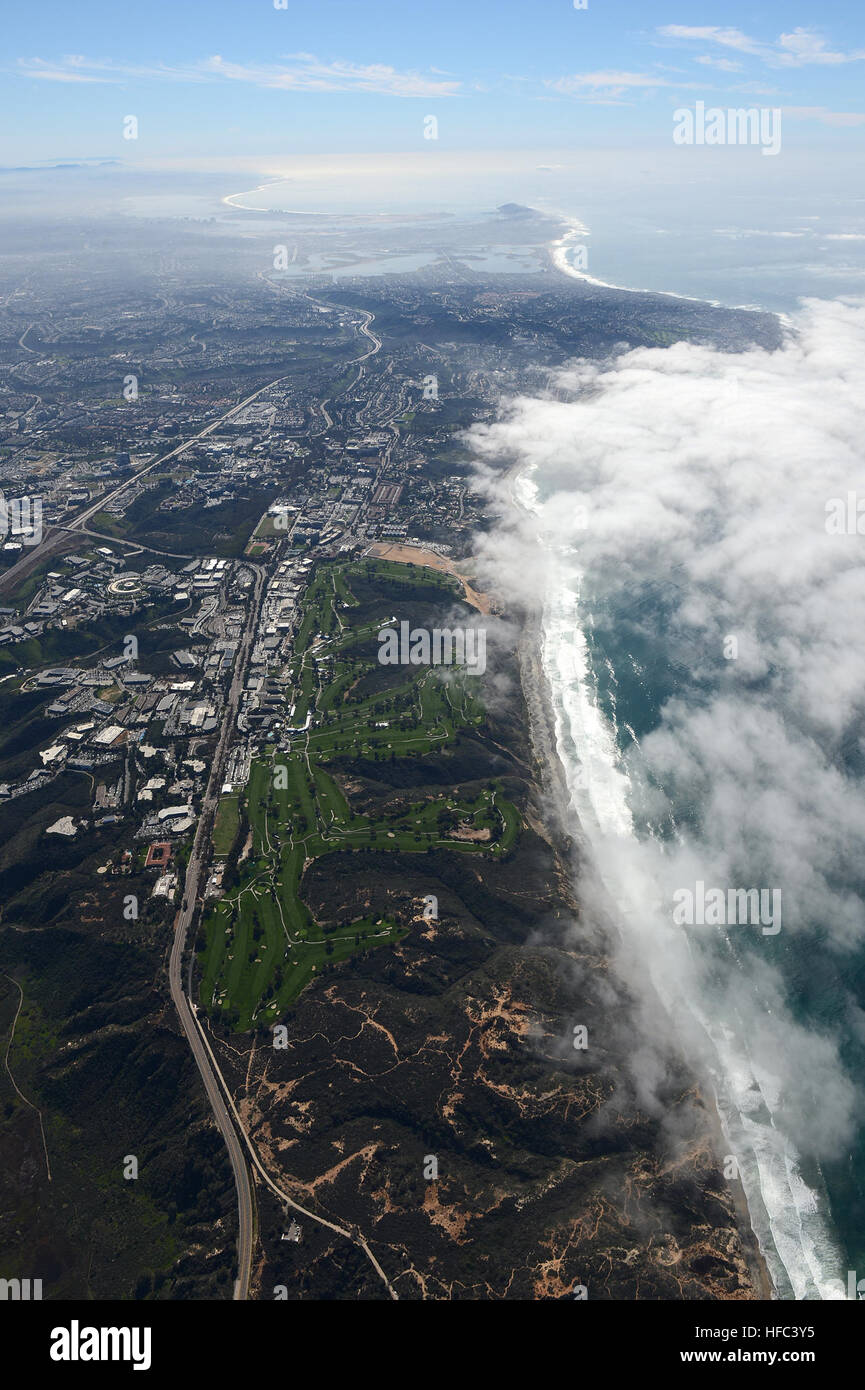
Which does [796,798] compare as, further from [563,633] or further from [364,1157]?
[364,1157]

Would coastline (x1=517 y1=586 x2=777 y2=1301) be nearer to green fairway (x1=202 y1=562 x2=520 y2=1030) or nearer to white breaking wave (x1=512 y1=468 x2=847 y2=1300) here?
white breaking wave (x1=512 y1=468 x2=847 y2=1300)

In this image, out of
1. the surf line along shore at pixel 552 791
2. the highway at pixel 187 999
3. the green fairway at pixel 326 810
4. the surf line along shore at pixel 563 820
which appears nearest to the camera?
the highway at pixel 187 999

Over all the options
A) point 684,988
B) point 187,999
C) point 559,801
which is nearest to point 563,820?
point 559,801

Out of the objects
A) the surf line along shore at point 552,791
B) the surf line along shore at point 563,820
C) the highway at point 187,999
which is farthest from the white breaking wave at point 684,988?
the highway at point 187,999

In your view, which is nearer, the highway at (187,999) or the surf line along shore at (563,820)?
the highway at (187,999)

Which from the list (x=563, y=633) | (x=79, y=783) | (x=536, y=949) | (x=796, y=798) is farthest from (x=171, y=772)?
(x=796, y=798)

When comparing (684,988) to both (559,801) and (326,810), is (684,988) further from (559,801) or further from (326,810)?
(326,810)

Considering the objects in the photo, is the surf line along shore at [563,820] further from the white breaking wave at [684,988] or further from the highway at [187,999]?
the highway at [187,999]

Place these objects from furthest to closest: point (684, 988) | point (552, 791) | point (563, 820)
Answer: point (552, 791) < point (563, 820) < point (684, 988)

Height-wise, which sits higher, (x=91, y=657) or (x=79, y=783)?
(x=91, y=657)
